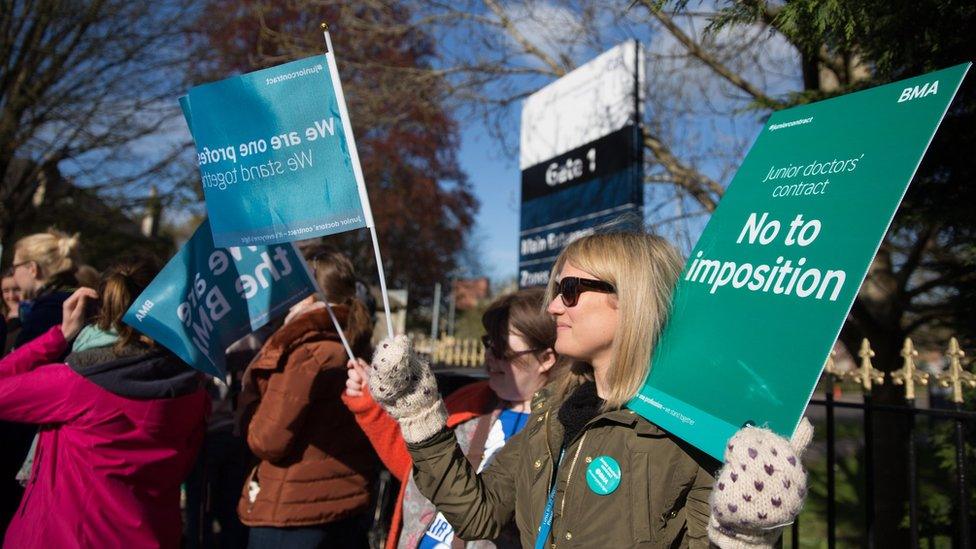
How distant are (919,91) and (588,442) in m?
1.07

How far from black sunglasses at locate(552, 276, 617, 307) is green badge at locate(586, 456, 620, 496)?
43cm

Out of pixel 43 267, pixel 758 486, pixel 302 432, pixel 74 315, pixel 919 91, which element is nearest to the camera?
pixel 758 486

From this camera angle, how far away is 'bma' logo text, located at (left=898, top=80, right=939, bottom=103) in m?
1.38

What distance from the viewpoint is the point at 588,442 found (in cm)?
181

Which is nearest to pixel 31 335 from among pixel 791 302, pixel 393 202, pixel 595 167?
pixel 595 167

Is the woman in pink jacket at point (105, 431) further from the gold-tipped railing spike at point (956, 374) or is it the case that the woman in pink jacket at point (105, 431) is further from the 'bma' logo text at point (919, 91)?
the gold-tipped railing spike at point (956, 374)

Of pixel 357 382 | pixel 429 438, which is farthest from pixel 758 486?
pixel 357 382

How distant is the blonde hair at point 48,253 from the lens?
406 centimetres

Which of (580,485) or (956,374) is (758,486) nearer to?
(580,485)

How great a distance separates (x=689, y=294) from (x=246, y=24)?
13.1m

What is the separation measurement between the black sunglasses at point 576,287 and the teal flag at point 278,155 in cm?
68

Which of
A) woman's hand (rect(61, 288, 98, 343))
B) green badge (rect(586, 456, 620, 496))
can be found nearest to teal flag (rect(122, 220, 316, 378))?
woman's hand (rect(61, 288, 98, 343))

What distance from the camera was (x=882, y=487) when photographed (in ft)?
16.1

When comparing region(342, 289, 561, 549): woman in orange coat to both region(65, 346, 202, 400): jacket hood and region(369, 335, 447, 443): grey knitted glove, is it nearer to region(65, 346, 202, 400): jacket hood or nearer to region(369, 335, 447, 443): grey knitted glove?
region(369, 335, 447, 443): grey knitted glove
